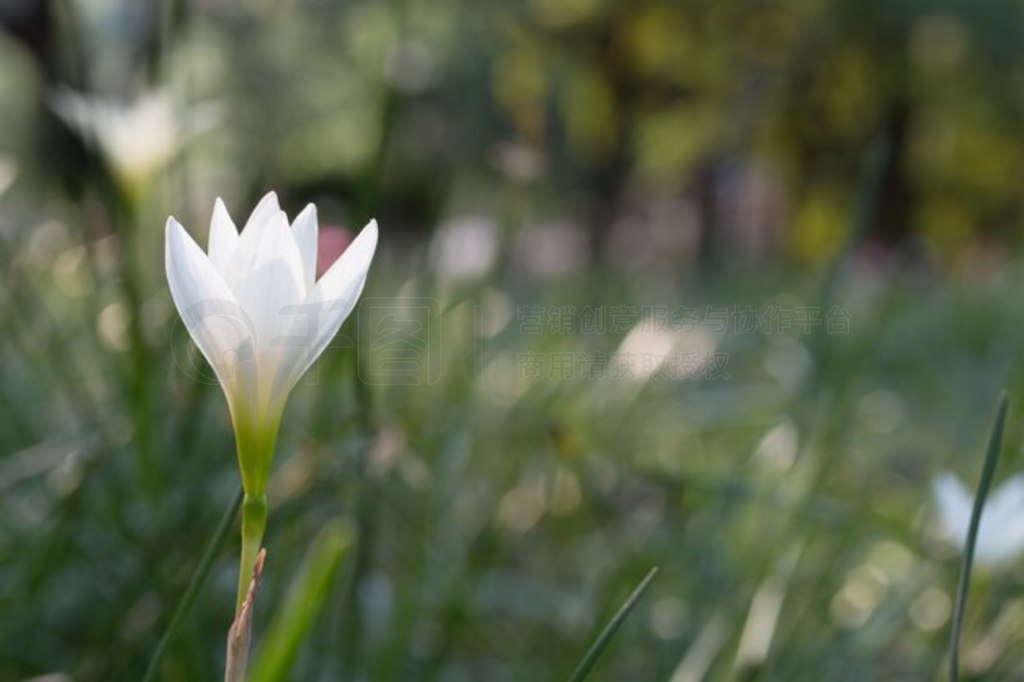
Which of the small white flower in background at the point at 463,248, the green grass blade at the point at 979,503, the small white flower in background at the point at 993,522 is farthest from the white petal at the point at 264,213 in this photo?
the small white flower in background at the point at 463,248

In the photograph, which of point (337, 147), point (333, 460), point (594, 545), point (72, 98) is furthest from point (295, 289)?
point (337, 147)

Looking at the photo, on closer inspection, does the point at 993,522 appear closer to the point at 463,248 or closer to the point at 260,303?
the point at 260,303

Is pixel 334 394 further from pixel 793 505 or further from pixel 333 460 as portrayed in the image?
pixel 793 505

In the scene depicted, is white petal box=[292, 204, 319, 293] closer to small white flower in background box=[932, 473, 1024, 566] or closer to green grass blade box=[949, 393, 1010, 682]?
green grass blade box=[949, 393, 1010, 682]

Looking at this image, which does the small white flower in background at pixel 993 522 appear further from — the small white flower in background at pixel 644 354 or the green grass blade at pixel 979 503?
the small white flower in background at pixel 644 354

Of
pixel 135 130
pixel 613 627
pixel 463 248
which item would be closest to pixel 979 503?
pixel 613 627

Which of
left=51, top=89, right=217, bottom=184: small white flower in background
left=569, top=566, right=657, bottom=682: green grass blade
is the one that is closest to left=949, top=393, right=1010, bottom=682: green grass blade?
left=569, top=566, right=657, bottom=682: green grass blade
